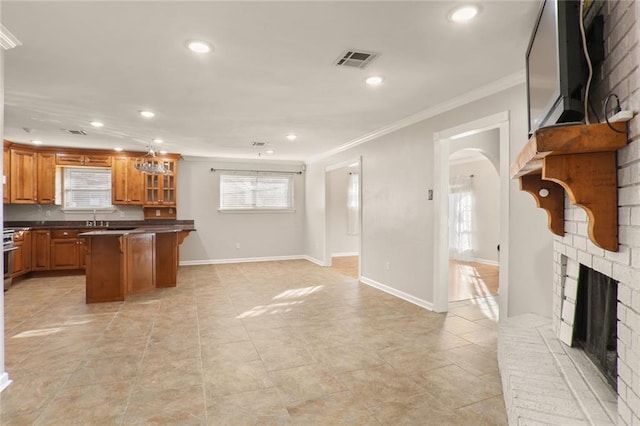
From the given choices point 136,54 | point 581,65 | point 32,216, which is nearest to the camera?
point 581,65

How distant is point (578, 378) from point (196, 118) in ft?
15.1

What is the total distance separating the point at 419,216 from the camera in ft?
14.8

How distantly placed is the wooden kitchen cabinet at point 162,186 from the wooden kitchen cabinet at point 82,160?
0.80 metres

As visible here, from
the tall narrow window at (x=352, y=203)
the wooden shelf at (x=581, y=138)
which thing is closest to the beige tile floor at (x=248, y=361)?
the wooden shelf at (x=581, y=138)

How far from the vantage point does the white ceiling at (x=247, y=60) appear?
2152 millimetres

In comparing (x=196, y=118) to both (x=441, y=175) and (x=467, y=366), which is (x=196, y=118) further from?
(x=467, y=366)

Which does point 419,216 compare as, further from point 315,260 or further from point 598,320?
point 315,260

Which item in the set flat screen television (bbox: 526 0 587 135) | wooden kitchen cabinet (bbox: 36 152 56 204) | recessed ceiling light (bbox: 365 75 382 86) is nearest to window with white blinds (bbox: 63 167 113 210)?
wooden kitchen cabinet (bbox: 36 152 56 204)

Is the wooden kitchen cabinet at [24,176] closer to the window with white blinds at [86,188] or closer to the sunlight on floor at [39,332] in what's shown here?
the window with white blinds at [86,188]

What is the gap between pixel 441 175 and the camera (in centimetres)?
416

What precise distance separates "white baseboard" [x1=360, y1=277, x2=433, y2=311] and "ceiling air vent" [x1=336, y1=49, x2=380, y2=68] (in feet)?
9.52

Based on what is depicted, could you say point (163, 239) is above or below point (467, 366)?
above

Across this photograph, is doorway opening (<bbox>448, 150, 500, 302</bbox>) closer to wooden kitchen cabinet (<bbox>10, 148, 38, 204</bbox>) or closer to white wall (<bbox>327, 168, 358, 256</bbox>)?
white wall (<bbox>327, 168, 358, 256</bbox>)

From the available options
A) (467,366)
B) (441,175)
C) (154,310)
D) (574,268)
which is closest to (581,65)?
(574,268)
